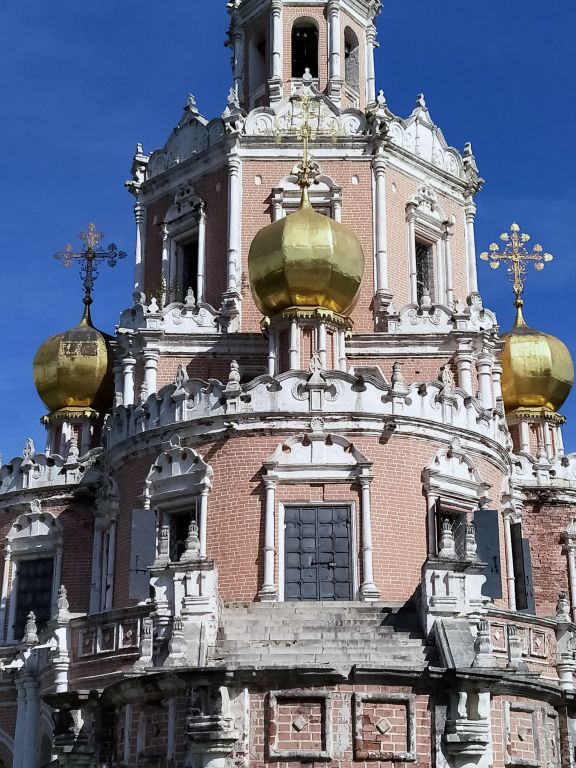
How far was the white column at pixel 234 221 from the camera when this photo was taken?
30.2m

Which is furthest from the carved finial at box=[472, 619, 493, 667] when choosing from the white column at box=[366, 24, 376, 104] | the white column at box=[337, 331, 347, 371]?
→ the white column at box=[366, 24, 376, 104]

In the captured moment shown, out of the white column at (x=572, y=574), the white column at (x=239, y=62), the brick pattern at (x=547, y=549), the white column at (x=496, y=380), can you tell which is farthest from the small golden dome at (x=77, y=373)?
the white column at (x=572, y=574)

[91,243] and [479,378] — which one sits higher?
[91,243]

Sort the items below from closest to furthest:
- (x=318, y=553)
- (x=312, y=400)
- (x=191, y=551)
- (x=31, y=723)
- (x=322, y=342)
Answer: (x=191, y=551) < (x=318, y=553) < (x=312, y=400) < (x=322, y=342) < (x=31, y=723)

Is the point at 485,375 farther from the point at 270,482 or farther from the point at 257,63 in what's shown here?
the point at 257,63

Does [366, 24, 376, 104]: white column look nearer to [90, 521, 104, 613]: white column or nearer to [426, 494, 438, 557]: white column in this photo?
[426, 494, 438, 557]: white column

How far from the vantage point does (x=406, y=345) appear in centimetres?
2942

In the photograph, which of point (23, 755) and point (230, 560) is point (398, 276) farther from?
point (23, 755)

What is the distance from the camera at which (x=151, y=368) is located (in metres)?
29.4

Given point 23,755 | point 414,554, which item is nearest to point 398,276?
point 414,554

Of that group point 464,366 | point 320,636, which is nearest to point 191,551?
point 320,636

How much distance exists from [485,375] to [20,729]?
13125mm

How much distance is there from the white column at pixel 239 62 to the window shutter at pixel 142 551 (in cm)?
1407

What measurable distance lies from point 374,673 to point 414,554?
5673 mm
